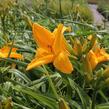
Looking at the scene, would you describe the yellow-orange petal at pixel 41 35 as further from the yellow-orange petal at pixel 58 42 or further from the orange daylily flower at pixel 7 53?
the orange daylily flower at pixel 7 53

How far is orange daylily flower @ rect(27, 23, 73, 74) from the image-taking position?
92 cm

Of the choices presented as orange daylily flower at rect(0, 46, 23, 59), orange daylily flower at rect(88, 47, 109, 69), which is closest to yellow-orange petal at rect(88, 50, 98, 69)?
orange daylily flower at rect(88, 47, 109, 69)

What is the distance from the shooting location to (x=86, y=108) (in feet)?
3.68

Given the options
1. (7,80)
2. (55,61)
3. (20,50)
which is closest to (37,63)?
(55,61)

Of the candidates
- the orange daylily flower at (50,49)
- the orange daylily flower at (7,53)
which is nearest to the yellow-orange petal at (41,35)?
the orange daylily flower at (50,49)

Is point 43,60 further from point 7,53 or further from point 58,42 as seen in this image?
point 7,53

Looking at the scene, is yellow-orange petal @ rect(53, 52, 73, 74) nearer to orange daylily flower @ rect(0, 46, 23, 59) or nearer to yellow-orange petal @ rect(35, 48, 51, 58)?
yellow-orange petal @ rect(35, 48, 51, 58)

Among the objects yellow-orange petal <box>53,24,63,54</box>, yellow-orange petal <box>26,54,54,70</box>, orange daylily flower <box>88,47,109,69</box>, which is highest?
yellow-orange petal <box>53,24,63,54</box>

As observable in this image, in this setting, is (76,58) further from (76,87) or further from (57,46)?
(76,87)

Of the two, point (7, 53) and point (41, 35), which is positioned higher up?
point (41, 35)

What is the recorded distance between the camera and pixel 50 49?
96cm

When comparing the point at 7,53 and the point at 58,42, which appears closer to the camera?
the point at 58,42

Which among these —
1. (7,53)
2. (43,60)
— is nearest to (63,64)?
(43,60)

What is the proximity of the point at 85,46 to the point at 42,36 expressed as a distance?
130mm
